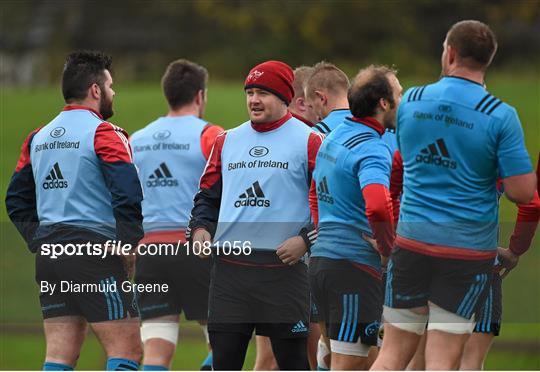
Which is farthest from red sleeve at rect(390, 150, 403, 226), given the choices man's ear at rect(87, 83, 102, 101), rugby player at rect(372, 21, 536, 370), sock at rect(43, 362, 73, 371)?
sock at rect(43, 362, 73, 371)

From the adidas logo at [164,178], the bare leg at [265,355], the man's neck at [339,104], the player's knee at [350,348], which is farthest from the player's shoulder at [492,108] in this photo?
the adidas logo at [164,178]

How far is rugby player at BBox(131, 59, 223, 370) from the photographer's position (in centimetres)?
784

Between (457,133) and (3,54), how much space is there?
25.4 m

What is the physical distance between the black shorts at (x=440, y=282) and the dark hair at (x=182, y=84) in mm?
2734

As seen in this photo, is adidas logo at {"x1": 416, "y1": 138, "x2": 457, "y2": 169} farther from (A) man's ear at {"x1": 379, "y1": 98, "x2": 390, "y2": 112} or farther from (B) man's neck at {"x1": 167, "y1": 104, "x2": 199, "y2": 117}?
(B) man's neck at {"x1": 167, "y1": 104, "x2": 199, "y2": 117}

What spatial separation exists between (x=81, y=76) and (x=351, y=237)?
1652mm

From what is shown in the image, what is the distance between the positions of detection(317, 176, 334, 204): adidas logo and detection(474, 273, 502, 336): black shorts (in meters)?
0.98

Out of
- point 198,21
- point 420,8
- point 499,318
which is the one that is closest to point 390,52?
point 420,8

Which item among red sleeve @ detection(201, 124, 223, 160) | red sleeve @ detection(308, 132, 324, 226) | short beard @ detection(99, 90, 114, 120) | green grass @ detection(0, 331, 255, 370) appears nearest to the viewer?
red sleeve @ detection(308, 132, 324, 226)

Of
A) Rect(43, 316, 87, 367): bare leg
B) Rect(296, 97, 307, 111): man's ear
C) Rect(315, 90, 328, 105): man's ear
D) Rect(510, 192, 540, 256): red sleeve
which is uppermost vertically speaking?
Rect(315, 90, 328, 105): man's ear

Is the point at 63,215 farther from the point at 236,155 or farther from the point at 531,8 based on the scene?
the point at 531,8

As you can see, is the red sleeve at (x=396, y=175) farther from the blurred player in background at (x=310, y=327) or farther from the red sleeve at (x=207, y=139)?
the red sleeve at (x=207, y=139)

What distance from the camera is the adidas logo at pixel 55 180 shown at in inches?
256

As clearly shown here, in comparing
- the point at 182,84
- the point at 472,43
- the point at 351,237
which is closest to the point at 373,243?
the point at 351,237
